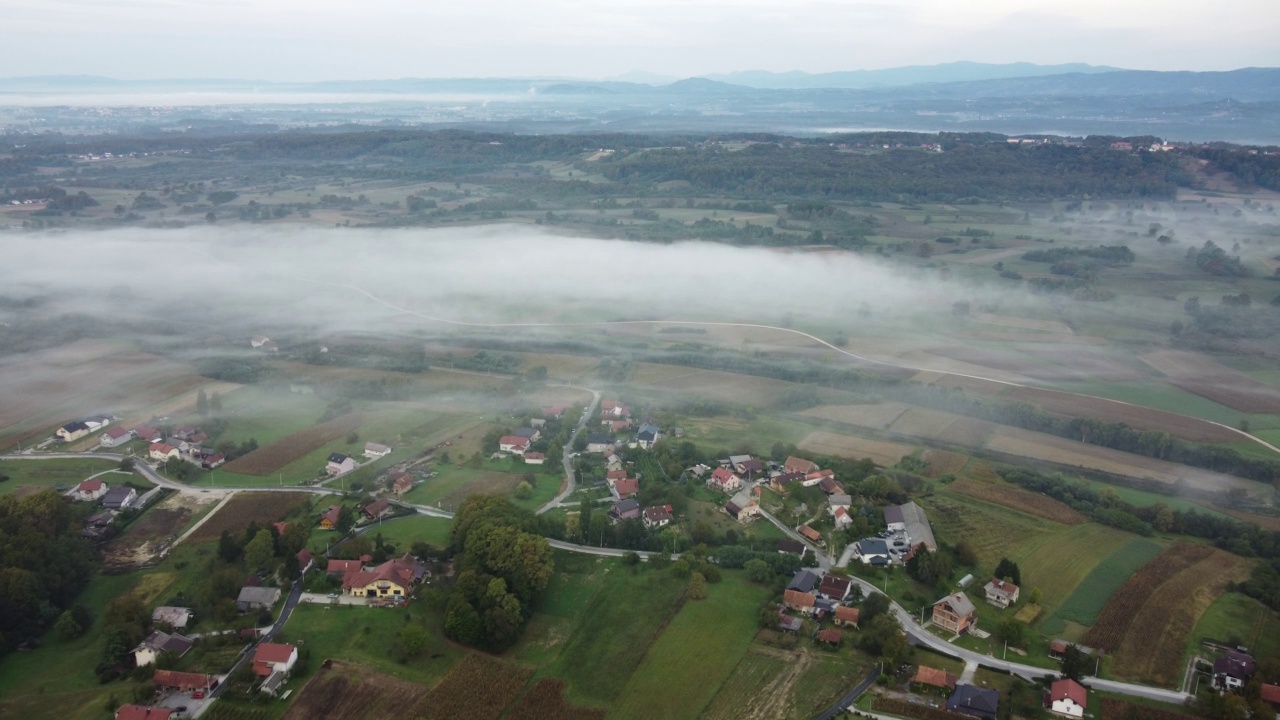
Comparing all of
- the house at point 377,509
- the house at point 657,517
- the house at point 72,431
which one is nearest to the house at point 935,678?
the house at point 657,517

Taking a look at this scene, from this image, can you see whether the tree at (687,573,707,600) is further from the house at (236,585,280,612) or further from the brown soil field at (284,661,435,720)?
the house at (236,585,280,612)

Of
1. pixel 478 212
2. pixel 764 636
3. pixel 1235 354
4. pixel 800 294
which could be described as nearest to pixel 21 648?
pixel 764 636

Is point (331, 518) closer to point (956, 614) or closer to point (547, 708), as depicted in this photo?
point (547, 708)

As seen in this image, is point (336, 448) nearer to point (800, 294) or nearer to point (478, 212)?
point (800, 294)

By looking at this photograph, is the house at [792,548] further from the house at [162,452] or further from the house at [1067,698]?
the house at [162,452]

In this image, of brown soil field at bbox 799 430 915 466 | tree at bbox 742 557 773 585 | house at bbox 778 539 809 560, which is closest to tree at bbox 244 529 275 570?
tree at bbox 742 557 773 585

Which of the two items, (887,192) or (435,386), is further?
(887,192)
